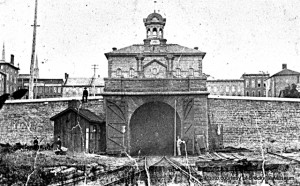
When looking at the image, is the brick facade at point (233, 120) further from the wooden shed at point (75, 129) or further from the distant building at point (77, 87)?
the distant building at point (77, 87)

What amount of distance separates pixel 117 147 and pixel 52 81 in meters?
63.3

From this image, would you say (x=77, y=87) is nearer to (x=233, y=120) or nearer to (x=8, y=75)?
(x=8, y=75)

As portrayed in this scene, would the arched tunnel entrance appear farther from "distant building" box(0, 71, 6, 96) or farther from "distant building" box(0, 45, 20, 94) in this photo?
"distant building" box(0, 45, 20, 94)

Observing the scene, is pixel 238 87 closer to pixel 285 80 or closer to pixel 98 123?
pixel 285 80

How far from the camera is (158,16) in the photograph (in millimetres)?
50375

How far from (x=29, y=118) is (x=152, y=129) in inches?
333

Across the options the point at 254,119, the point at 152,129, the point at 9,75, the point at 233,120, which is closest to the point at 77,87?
the point at 9,75

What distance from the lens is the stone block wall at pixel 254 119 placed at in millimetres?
27875

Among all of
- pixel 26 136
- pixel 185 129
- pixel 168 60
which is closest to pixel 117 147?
pixel 185 129

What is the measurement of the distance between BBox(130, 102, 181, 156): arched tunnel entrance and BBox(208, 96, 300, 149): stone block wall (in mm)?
3104

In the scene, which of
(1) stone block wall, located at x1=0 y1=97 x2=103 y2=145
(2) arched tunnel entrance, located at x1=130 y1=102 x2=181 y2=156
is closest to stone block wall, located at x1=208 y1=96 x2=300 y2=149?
A: (2) arched tunnel entrance, located at x1=130 y1=102 x2=181 y2=156

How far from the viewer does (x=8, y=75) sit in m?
67.2

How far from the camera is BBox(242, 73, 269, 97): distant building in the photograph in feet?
266

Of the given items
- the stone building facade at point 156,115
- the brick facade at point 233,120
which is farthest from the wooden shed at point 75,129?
the brick facade at point 233,120
